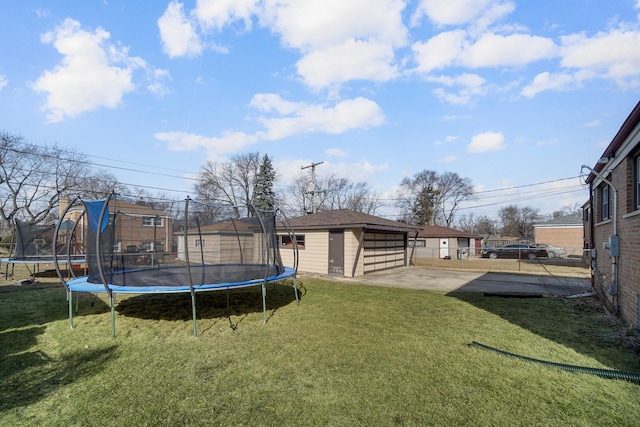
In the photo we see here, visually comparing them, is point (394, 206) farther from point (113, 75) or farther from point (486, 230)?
point (113, 75)

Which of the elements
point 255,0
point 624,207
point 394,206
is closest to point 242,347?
point 624,207

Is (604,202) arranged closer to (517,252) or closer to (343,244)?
(343,244)

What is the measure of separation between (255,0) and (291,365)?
25.6 feet

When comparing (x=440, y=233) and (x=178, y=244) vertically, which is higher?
(x=178, y=244)

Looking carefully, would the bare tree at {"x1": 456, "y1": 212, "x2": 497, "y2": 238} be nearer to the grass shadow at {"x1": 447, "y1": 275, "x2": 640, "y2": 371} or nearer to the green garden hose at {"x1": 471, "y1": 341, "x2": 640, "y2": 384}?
the grass shadow at {"x1": 447, "y1": 275, "x2": 640, "y2": 371}

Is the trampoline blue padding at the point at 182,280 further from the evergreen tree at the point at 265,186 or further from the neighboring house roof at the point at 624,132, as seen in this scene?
the evergreen tree at the point at 265,186

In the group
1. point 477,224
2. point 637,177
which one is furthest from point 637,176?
point 477,224

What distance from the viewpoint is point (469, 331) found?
17.1 ft

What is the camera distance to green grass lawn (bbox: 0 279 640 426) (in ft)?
9.15

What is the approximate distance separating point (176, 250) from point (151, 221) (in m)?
0.87

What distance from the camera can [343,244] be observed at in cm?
1284

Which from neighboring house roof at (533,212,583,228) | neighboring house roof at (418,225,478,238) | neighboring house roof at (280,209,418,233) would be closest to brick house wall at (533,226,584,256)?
neighboring house roof at (533,212,583,228)

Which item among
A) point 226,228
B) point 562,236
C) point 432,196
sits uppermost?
point 432,196

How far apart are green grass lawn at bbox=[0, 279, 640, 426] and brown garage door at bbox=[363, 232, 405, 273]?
21.8ft
